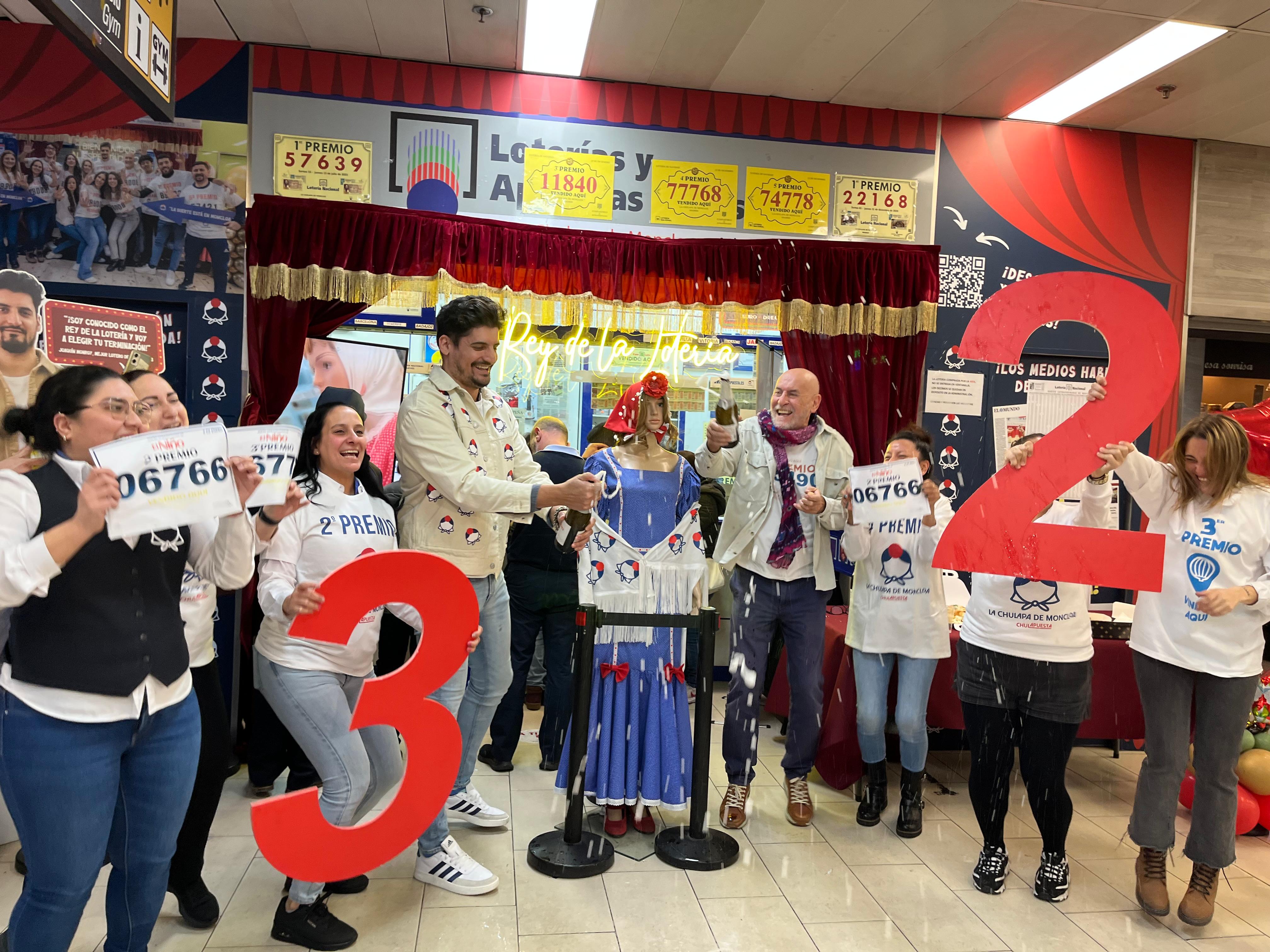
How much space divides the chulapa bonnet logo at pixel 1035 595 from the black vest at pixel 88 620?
2.63m

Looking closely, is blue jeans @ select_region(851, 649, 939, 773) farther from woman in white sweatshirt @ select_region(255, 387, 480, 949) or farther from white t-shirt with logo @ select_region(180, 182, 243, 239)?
white t-shirt with logo @ select_region(180, 182, 243, 239)

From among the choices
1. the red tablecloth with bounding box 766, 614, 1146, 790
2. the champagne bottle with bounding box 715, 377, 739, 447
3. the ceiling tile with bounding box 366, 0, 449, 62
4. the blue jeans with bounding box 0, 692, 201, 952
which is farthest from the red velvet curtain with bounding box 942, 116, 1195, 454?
the blue jeans with bounding box 0, 692, 201, 952

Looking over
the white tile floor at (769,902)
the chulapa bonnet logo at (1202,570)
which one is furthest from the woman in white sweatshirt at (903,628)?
the chulapa bonnet logo at (1202,570)

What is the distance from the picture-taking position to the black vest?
1697 millimetres

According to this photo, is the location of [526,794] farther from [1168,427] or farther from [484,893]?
[1168,427]

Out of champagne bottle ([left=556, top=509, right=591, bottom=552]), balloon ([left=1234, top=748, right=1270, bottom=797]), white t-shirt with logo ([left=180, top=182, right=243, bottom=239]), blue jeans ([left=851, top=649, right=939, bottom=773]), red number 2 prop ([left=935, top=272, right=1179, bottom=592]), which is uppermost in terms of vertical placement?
white t-shirt with logo ([left=180, top=182, right=243, bottom=239])

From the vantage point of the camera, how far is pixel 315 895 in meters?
2.46

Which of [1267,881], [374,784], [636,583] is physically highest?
[636,583]

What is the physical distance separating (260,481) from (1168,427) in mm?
5212

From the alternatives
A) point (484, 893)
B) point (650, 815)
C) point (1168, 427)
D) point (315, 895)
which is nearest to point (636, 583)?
point (650, 815)

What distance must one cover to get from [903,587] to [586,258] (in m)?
2.34

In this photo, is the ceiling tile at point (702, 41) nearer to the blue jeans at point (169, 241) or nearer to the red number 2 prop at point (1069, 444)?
the red number 2 prop at point (1069, 444)

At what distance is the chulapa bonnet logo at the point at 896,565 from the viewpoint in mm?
3410

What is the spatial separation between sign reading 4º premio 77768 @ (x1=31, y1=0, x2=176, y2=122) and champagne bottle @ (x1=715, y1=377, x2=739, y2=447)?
207 cm
